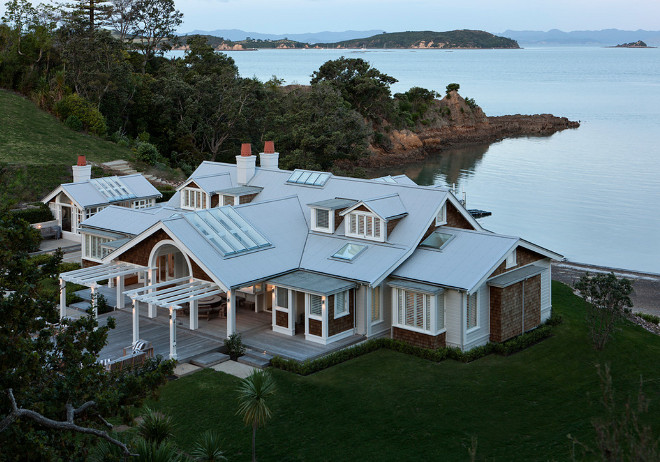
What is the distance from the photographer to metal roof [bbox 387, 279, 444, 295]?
2558 centimetres

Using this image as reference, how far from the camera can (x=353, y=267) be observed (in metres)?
27.4

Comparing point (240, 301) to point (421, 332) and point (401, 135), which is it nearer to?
point (421, 332)

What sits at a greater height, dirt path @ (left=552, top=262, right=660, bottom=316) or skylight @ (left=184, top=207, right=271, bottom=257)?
skylight @ (left=184, top=207, right=271, bottom=257)

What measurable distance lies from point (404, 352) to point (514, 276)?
4.67m

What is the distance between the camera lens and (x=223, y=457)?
17.5 metres

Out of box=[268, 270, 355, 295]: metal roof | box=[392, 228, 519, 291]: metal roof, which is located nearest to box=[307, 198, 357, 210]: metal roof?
box=[268, 270, 355, 295]: metal roof

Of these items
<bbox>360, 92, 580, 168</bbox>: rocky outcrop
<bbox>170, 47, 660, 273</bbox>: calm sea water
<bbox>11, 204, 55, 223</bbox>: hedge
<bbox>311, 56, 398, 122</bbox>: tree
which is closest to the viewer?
<bbox>11, 204, 55, 223</bbox>: hedge

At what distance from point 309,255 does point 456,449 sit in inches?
445

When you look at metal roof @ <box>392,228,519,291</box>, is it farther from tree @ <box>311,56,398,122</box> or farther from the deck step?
tree @ <box>311,56,398,122</box>

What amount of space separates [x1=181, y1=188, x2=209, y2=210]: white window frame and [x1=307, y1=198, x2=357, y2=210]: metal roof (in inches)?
297

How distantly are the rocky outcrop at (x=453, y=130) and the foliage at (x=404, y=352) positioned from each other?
205 ft

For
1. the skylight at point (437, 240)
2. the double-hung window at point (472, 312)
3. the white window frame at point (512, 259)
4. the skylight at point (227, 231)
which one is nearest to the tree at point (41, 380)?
the skylight at point (227, 231)

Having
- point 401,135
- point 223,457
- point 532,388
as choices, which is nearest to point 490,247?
point 532,388

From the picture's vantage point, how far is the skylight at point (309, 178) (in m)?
32.8
